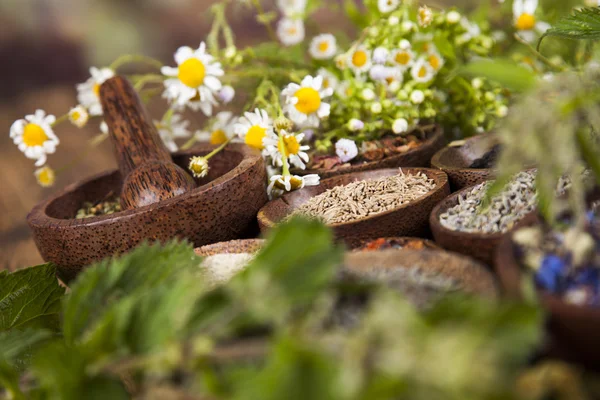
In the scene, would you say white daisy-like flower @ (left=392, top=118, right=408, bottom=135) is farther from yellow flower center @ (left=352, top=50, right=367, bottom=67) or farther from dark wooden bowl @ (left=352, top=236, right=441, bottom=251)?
dark wooden bowl @ (left=352, top=236, right=441, bottom=251)

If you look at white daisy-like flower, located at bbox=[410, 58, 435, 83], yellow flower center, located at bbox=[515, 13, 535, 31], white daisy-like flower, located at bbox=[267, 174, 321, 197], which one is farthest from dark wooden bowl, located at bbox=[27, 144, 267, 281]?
yellow flower center, located at bbox=[515, 13, 535, 31]

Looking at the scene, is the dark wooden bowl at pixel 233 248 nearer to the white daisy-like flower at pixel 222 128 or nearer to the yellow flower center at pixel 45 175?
the white daisy-like flower at pixel 222 128

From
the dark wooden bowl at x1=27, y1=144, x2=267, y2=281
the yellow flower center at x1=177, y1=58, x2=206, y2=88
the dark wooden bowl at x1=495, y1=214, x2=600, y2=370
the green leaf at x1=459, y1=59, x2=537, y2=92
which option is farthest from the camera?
the yellow flower center at x1=177, y1=58, x2=206, y2=88

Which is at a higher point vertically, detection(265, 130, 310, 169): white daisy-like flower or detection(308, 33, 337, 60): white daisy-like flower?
detection(308, 33, 337, 60): white daisy-like flower

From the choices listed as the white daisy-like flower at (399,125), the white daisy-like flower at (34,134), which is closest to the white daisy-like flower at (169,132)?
the white daisy-like flower at (34,134)

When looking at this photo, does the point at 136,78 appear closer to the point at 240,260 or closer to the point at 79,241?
the point at 79,241

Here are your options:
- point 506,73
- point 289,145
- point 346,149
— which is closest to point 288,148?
point 289,145
